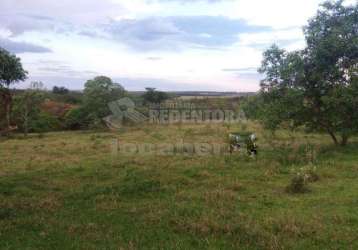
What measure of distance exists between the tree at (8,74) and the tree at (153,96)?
143 feet

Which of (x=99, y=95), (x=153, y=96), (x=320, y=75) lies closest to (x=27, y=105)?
(x=99, y=95)

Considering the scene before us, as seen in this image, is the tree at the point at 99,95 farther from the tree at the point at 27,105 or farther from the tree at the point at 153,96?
the tree at the point at 153,96

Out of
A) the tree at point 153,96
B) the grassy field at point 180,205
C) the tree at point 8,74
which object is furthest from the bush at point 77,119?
the tree at point 8,74

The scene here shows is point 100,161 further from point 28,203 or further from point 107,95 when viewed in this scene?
point 107,95

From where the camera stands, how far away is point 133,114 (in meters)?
40.5

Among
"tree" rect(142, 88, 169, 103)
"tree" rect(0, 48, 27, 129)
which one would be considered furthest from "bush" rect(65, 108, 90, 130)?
"tree" rect(0, 48, 27, 129)

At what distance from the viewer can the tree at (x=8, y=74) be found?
789 centimetres

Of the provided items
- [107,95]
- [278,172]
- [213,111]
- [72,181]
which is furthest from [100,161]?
[213,111]

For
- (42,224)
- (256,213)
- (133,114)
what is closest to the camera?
(42,224)

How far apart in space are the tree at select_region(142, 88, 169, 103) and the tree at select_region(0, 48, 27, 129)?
43.6 metres

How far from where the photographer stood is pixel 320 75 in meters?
15.7

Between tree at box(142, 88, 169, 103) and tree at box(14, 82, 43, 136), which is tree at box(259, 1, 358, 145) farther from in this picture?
tree at box(142, 88, 169, 103)

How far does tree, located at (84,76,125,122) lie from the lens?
37.8 metres

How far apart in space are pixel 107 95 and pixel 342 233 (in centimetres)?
3350
